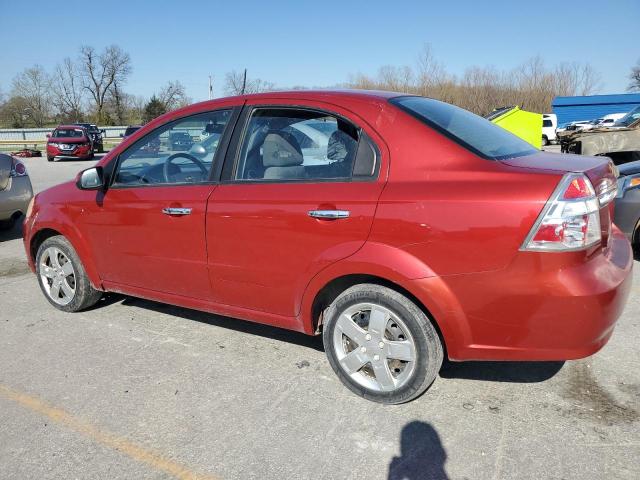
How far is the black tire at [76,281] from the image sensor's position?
423cm

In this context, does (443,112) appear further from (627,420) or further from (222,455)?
(222,455)

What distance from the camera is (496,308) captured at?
2.45m

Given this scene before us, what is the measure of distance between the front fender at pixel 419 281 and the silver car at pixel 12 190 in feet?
21.5

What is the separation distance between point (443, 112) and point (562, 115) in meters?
48.4

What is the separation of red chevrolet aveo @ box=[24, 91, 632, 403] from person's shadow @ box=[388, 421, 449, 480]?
0.72 ft

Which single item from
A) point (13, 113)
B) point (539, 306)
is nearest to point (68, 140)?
point (539, 306)

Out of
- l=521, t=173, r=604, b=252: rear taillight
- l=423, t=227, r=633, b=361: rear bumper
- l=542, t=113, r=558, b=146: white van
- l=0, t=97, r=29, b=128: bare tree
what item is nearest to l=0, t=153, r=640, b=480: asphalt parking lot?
l=423, t=227, r=633, b=361: rear bumper

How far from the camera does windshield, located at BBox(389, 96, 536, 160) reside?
108 inches

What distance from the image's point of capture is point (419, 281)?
2562mm

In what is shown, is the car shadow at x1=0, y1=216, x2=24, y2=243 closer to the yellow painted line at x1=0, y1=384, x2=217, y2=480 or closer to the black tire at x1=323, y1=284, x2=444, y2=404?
the yellow painted line at x1=0, y1=384, x2=217, y2=480

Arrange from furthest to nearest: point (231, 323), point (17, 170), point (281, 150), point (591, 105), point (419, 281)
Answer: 1. point (591, 105)
2. point (17, 170)
3. point (231, 323)
4. point (281, 150)
5. point (419, 281)

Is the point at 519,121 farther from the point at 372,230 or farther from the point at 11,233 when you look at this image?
the point at 11,233

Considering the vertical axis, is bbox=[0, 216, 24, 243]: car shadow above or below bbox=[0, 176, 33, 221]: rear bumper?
below

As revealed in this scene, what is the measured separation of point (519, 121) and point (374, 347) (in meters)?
8.84
